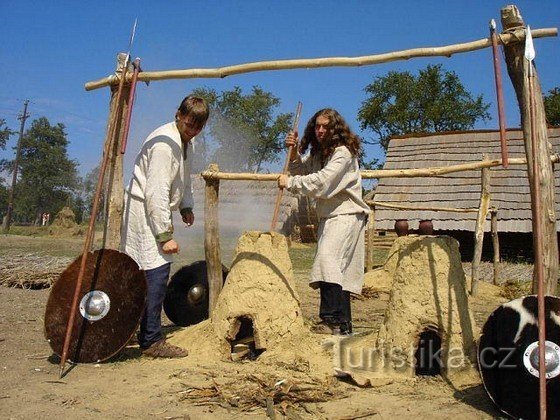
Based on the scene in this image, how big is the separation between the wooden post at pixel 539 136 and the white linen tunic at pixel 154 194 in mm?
2610

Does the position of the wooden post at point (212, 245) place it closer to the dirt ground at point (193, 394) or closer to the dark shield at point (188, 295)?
the dark shield at point (188, 295)

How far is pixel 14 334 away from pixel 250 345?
91.8 inches

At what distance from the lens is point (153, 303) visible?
4.34m

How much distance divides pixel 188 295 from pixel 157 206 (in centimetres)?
155

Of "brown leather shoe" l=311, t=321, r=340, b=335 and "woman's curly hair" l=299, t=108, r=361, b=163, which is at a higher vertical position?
"woman's curly hair" l=299, t=108, r=361, b=163

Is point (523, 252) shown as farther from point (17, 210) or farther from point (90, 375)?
point (17, 210)

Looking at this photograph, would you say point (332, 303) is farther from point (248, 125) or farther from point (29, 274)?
point (248, 125)

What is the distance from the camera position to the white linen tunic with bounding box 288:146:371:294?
4.59 m

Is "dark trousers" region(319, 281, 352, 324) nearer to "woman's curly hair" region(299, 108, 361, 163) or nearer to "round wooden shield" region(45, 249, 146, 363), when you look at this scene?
"woman's curly hair" region(299, 108, 361, 163)

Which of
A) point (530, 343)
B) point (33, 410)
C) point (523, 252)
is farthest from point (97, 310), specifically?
point (523, 252)

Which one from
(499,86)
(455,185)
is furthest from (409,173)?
(455,185)

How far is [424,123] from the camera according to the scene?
32.4 metres

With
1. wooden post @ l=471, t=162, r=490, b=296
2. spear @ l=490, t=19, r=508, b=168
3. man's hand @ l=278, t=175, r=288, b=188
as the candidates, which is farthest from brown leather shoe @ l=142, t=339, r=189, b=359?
wooden post @ l=471, t=162, r=490, b=296

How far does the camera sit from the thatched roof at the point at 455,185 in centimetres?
1505
